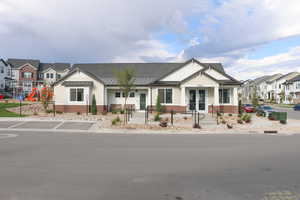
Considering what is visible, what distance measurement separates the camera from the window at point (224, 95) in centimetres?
2386

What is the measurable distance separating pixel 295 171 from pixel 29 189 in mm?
6998

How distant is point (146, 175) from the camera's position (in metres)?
5.62

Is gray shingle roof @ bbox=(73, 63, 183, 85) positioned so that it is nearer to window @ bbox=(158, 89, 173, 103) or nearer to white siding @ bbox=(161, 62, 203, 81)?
white siding @ bbox=(161, 62, 203, 81)

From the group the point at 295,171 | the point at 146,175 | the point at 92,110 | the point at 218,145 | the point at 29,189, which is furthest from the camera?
the point at 92,110

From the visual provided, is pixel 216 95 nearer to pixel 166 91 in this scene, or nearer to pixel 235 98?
pixel 235 98

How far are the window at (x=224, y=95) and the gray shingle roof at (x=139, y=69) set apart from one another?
4667 mm

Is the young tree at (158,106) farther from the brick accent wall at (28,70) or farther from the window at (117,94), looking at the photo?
the brick accent wall at (28,70)

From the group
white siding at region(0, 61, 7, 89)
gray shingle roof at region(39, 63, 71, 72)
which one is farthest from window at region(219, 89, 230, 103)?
white siding at region(0, 61, 7, 89)

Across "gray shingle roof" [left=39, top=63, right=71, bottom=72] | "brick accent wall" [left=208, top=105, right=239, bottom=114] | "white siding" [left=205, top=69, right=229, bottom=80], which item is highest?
"gray shingle roof" [left=39, top=63, right=71, bottom=72]

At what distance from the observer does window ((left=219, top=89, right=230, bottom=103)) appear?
78.3ft

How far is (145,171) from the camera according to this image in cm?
594

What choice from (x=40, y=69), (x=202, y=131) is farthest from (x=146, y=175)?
(x=40, y=69)

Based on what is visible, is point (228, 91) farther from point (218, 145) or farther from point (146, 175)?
point (146, 175)

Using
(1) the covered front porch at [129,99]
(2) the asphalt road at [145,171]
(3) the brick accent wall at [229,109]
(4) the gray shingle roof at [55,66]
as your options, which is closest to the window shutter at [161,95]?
(1) the covered front porch at [129,99]
